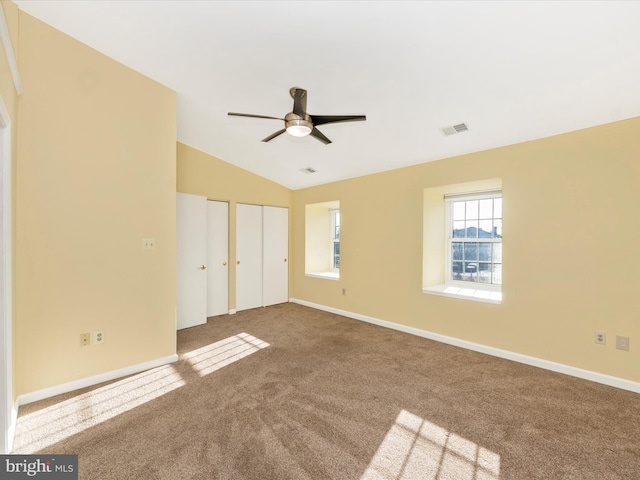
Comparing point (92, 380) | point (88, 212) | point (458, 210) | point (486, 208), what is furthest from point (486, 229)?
point (92, 380)

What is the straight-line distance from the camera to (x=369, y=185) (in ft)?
14.9

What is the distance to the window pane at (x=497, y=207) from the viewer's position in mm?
3719

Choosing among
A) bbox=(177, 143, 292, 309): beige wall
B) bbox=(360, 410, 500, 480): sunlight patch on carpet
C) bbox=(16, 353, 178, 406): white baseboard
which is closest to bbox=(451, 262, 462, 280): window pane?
bbox=(360, 410, 500, 480): sunlight patch on carpet

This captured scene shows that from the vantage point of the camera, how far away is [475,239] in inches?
153

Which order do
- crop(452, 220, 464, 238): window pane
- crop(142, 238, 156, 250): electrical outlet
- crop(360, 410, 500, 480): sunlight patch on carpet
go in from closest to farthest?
crop(360, 410, 500, 480): sunlight patch on carpet < crop(142, 238, 156, 250): electrical outlet < crop(452, 220, 464, 238): window pane

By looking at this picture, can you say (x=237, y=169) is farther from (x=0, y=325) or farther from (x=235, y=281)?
(x=0, y=325)

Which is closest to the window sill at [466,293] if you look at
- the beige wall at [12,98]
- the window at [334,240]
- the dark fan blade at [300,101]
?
the window at [334,240]

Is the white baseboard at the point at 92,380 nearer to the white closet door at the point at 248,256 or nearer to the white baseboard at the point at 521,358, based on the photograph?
the white closet door at the point at 248,256

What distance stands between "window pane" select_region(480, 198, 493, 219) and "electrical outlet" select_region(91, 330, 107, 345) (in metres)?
4.68

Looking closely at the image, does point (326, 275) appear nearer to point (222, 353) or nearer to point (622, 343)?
point (222, 353)

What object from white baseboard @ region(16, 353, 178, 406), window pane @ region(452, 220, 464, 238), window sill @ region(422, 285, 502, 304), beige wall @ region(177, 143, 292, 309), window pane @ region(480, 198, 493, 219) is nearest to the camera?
white baseboard @ region(16, 353, 178, 406)

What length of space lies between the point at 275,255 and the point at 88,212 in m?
3.38

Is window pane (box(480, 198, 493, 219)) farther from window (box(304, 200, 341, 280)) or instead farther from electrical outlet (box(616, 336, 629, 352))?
window (box(304, 200, 341, 280))

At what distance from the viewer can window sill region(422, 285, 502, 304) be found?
3.33 m
